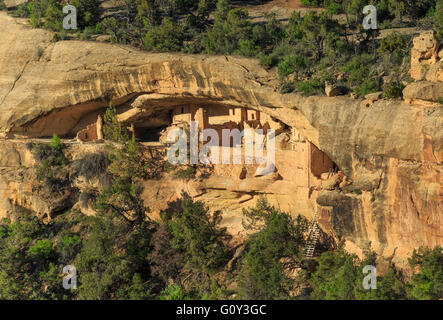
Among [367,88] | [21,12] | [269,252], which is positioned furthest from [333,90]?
[21,12]

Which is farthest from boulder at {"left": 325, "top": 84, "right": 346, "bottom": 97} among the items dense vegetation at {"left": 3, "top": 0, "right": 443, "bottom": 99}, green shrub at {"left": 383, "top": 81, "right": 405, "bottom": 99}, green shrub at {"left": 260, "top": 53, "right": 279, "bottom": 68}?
green shrub at {"left": 260, "top": 53, "right": 279, "bottom": 68}

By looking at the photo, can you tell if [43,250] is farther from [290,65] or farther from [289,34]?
[289,34]

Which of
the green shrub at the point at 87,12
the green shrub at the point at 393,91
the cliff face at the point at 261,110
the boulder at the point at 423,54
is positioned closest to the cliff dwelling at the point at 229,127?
the cliff face at the point at 261,110

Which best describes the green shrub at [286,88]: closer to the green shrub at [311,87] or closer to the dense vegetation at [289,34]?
the dense vegetation at [289,34]

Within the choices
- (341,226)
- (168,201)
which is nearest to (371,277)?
(341,226)

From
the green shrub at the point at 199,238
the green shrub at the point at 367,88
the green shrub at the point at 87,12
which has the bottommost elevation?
the green shrub at the point at 199,238
